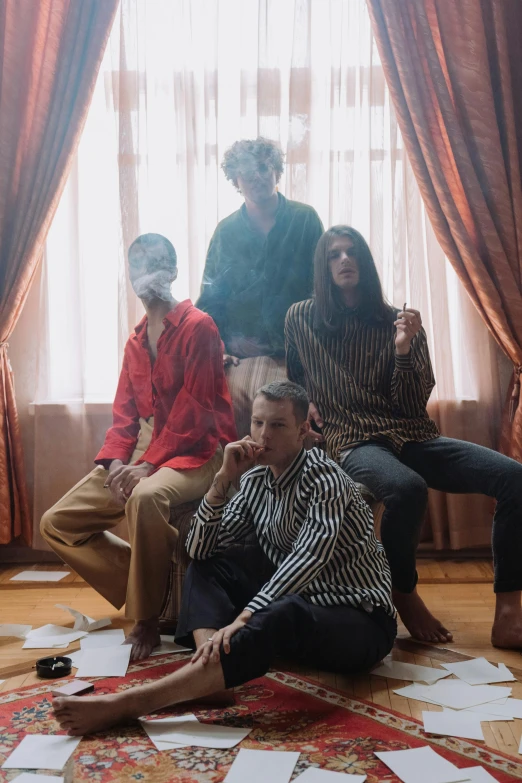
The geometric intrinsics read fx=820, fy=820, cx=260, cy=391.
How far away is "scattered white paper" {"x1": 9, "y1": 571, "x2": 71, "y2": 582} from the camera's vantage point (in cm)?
327

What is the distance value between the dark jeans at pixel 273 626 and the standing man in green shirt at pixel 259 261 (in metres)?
1.00

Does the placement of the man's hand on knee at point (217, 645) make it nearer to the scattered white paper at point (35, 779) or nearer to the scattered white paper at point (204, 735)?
the scattered white paper at point (204, 735)

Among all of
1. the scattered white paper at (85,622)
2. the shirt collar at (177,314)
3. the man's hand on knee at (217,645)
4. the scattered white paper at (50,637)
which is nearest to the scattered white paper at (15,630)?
the scattered white paper at (50,637)

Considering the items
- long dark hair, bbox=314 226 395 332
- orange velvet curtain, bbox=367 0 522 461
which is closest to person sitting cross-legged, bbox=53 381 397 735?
long dark hair, bbox=314 226 395 332

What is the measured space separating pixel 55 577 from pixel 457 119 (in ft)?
8.20

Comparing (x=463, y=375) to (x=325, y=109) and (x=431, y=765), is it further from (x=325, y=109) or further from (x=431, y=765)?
(x=431, y=765)

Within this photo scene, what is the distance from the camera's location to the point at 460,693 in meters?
2.02

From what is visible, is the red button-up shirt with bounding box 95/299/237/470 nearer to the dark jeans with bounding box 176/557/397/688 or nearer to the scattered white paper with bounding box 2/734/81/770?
the dark jeans with bounding box 176/557/397/688

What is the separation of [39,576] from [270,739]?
5.94 feet

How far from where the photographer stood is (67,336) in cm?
355

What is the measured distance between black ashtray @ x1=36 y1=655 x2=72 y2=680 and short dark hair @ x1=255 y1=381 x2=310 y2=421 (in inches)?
35.6

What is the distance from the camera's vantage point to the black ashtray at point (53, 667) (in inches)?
86.1

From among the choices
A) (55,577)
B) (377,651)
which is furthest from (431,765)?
(55,577)

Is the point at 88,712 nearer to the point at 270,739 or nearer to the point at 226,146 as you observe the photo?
the point at 270,739
